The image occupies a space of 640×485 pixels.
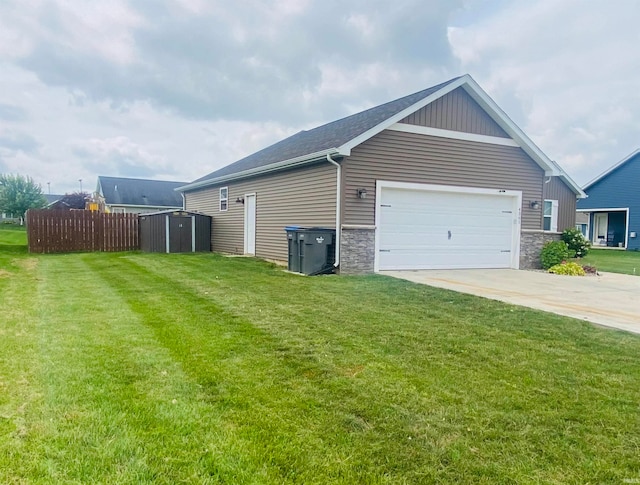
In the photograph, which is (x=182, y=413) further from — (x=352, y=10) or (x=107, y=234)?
(x=107, y=234)

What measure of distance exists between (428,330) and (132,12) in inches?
449

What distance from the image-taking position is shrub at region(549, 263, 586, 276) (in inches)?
453

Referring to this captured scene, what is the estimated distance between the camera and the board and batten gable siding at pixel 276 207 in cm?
1056

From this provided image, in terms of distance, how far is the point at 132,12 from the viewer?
1136 centimetres

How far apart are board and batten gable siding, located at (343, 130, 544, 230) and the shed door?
332 inches

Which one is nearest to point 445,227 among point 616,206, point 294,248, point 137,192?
point 294,248

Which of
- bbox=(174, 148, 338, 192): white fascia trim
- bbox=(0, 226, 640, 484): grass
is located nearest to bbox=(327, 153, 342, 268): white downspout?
bbox=(174, 148, 338, 192): white fascia trim

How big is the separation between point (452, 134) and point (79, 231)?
1417cm

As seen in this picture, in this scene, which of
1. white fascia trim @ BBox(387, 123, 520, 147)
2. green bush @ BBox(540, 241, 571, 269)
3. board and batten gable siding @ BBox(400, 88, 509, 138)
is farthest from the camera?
green bush @ BBox(540, 241, 571, 269)

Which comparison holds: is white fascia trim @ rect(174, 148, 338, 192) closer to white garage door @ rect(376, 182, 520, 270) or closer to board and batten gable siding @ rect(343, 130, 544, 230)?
board and batten gable siding @ rect(343, 130, 544, 230)

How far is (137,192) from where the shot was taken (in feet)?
116

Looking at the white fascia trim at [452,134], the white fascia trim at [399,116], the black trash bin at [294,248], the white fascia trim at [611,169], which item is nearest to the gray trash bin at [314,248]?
the black trash bin at [294,248]

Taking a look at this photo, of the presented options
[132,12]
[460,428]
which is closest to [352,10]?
[132,12]

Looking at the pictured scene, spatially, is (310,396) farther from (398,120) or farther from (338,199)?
(398,120)
